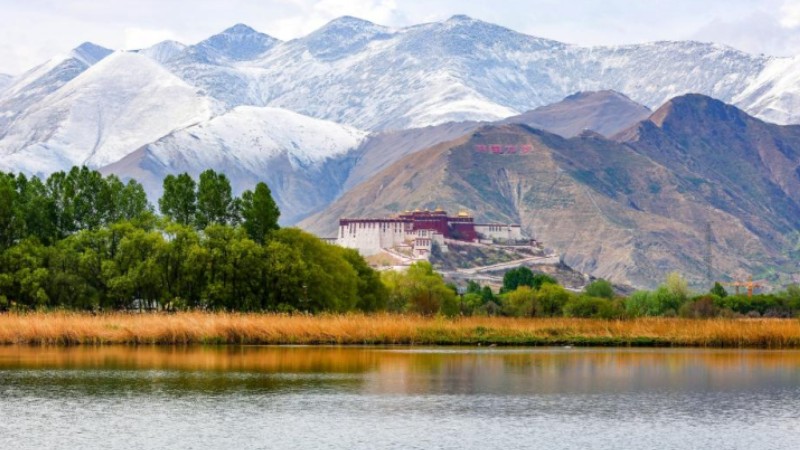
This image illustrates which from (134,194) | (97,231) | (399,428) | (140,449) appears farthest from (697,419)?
(134,194)

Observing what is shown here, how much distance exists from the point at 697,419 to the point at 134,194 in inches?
2674

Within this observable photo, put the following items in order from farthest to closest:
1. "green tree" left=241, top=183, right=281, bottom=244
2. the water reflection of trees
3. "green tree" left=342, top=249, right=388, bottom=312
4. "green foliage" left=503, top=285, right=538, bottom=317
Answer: "green foliage" left=503, top=285, right=538, bottom=317 < "green tree" left=342, top=249, right=388, bottom=312 < "green tree" left=241, top=183, right=281, bottom=244 < the water reflection of trees

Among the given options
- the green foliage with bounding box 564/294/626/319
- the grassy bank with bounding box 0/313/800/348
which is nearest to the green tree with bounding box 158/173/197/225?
the grassy bank with bounding box 0/313/800/348

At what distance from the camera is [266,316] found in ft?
264

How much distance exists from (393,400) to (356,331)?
29.1m

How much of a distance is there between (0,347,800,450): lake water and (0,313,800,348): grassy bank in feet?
18.0

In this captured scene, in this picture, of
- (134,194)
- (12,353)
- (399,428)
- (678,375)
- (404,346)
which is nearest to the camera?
(399,428)

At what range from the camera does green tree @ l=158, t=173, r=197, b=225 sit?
10294 cm

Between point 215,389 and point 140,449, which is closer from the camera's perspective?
point 140,449

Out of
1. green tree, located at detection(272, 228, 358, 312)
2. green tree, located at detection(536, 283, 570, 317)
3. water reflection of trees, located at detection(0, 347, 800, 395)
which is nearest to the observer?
water reflection of trees, located at detection(0, 347, 800, 395)

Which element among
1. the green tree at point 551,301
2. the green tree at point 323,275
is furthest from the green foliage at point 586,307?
the green tree at point 323,275

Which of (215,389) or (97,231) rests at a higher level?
(97,231)

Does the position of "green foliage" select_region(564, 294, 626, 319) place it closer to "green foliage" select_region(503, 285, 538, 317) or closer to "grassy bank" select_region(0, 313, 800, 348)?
"green foliage" select_region(503, 285, 538, 317)

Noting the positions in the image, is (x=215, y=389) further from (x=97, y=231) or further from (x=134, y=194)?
(x=134, y=194)
